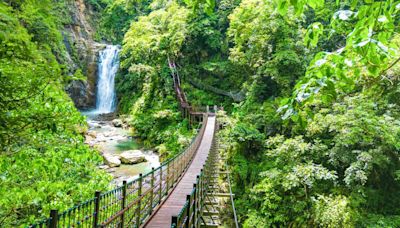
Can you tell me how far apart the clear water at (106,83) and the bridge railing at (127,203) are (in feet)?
58.9

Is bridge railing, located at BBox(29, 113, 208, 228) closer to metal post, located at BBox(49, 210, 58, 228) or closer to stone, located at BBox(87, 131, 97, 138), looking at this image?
metal post, located at BBox(49, 210, 58, 228)

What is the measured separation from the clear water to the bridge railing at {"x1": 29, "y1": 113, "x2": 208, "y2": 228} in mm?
17950

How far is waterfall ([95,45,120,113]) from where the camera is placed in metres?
27.2

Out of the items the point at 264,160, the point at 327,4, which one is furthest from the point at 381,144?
the point at 327,4

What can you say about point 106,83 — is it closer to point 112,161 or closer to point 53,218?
point 112,161

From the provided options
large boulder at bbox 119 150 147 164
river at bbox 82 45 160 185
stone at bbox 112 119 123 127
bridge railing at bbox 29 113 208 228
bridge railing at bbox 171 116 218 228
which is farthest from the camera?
stone at bbox 112 119 123 127

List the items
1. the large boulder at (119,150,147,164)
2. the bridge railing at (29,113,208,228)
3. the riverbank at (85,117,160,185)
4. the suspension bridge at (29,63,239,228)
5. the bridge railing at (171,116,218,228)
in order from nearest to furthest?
the bridge railing at (171,116,218,228)
the bridge railing at (29,113,208,228)
the suspension bridge at (29,63,239,228)
the riverbank at (85,117,160,185)
the large boulder at (119,150,147,164)

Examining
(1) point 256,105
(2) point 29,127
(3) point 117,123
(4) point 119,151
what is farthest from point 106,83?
(2) point 29,127

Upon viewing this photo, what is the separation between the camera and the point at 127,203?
6.06m

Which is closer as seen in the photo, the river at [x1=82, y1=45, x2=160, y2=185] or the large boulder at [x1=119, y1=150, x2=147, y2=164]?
the river at [x1=82, y1=45, x2=160, y2=185]

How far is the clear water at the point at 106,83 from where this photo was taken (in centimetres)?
2720

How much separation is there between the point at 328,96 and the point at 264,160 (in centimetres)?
1255

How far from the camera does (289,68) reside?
1510 cm

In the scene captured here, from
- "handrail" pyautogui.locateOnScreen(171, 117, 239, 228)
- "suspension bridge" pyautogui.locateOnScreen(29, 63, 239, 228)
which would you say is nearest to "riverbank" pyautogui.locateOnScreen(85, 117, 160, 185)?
"suspension bridge" pyautogui.locateOnScreen(29, 63, 239, 228)
